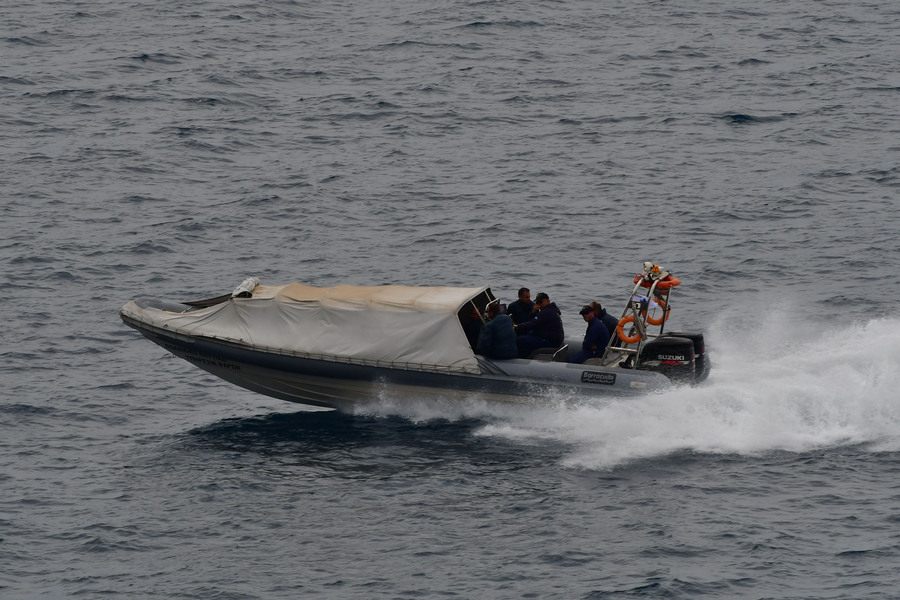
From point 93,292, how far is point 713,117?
75.5 ft

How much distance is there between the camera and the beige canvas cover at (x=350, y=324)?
79.5ft

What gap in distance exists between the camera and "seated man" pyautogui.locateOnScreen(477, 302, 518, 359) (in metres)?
24.0

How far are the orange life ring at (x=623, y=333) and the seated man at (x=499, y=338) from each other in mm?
1968

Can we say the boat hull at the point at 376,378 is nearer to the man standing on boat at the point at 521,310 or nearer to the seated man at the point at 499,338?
the seated man at the point at 499,338

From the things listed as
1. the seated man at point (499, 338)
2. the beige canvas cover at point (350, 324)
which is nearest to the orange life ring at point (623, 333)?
the seated man at point (499, 338)

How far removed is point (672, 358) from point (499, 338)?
3.18 metres

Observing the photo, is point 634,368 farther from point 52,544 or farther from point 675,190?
point 675,190

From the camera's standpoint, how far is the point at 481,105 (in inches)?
1853

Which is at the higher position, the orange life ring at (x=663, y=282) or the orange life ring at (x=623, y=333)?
the orange life ring at (x=663, y=282)

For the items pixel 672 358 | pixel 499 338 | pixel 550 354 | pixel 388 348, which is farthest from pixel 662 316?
pixel 388 348

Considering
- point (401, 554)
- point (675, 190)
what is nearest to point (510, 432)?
point (401, 554)

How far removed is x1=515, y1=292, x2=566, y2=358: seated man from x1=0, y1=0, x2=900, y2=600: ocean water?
1.40 m

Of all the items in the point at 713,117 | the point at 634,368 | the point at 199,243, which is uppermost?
the point at 713,117

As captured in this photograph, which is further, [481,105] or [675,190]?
[481,105]
